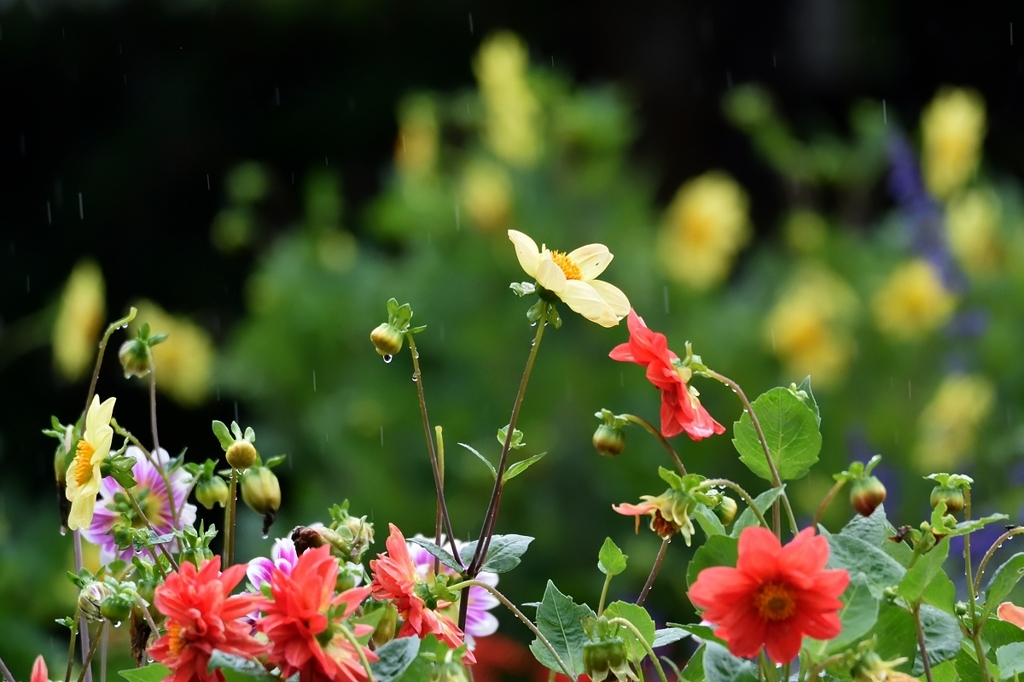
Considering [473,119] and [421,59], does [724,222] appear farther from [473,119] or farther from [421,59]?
[421,59]

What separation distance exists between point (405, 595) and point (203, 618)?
10cm

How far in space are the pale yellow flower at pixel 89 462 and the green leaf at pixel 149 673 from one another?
0.08m

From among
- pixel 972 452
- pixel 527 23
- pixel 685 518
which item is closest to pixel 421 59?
pixel 527 23

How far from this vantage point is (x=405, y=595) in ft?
1.66

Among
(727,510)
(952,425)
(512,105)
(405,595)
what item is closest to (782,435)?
(727,510)

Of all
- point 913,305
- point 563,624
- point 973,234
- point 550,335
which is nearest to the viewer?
point 563,624

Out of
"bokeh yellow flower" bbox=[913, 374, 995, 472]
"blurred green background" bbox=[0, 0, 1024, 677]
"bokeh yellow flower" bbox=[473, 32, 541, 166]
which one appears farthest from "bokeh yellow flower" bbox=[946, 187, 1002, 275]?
"bokeh yellow flower" bbox=[473, 32, 541, 166]

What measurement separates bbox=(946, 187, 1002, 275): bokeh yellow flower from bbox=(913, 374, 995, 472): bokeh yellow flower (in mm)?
395

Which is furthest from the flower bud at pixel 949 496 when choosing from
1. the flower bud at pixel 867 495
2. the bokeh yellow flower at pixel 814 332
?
the bokeh yellow flower at pixel 814 332

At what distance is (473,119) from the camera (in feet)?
8.29

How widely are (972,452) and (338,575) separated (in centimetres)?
169

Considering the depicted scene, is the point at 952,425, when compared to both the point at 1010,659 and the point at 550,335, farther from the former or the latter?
the point at 1010,659

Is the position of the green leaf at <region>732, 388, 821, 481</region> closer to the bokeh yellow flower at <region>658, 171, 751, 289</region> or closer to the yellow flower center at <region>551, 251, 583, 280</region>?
the yellow flower center at <region>551, 251, 583, 280</region>

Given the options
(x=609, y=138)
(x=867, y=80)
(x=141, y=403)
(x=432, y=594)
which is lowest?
(x=141, y=403)
